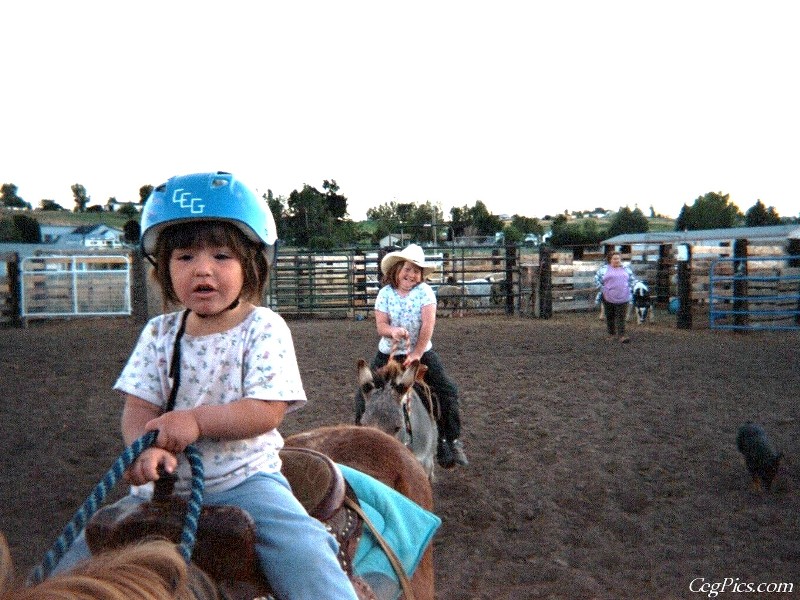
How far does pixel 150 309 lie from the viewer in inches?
771

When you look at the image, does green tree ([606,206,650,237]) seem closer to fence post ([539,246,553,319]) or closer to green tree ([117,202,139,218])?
fence post ([539,246,553,319])

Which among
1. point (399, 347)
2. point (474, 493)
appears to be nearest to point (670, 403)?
point (474, 493)

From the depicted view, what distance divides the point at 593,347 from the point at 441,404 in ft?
28.1

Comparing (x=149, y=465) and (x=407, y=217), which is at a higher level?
(x=407, y=217)

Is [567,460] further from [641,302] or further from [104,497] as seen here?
[641,302]

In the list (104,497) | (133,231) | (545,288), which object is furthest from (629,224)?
(104,497)

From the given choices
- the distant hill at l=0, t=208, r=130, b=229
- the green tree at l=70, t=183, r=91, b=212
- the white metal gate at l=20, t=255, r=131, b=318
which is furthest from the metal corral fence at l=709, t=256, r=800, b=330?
the green tree at l=70, t=183, r=91, b=212

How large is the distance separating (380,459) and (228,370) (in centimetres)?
104

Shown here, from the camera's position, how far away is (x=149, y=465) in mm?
1562

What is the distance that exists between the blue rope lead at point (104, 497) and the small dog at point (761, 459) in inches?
201

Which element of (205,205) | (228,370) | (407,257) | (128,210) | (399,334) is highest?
(128,210)

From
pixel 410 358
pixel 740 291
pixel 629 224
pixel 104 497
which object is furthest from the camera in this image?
pixel 629 224

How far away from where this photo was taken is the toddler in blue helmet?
1.81 metres

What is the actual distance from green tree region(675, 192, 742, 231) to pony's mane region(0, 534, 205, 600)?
65.6 meters
